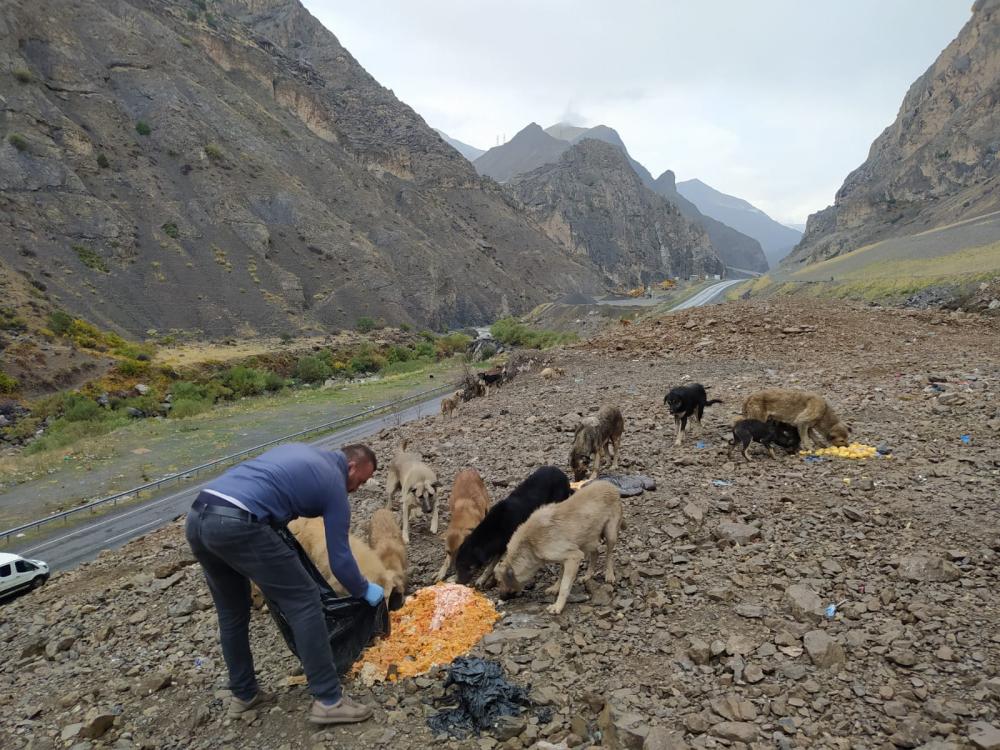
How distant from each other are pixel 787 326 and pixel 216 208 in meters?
71.2

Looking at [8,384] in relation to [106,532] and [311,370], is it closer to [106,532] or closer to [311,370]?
[311,370]

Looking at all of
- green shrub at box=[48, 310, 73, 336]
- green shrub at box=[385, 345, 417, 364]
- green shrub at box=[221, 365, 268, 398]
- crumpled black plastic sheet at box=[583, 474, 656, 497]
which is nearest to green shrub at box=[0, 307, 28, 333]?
green shrub at box=[48, 310, 73, 336]

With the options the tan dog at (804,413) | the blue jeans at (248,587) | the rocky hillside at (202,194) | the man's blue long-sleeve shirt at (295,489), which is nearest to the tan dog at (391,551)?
the blue jeans at (248,587)

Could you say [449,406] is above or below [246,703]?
below

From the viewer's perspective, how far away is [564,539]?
5.41m

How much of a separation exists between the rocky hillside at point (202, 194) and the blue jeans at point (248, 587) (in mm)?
57191

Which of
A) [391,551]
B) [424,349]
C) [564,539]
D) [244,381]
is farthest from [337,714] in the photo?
[424,349]

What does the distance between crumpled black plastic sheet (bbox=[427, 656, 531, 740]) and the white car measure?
1480cm

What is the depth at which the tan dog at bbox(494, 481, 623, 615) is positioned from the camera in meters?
5.37

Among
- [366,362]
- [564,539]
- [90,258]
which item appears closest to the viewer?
[564,539]

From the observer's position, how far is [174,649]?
567 centimetres

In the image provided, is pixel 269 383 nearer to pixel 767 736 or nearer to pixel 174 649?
pixel 174 649

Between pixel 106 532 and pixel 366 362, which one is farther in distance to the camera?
pixel 366 362

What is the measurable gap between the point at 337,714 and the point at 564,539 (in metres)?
2.36
